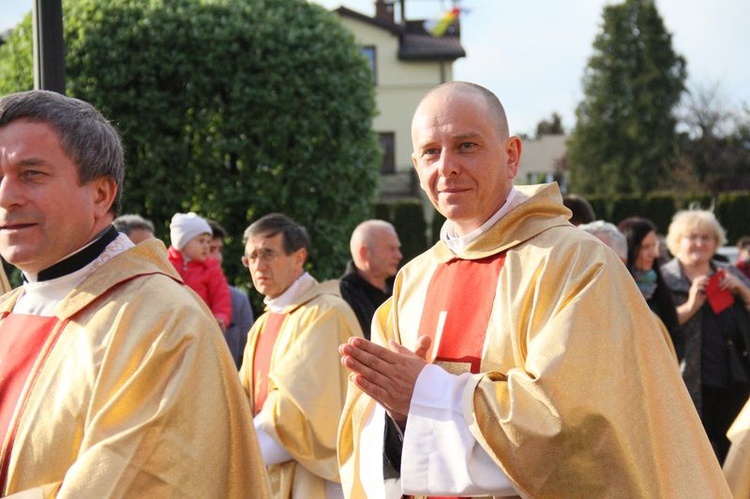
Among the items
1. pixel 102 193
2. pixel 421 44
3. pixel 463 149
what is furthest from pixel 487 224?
pixel 421 44

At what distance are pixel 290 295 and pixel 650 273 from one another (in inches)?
90.8

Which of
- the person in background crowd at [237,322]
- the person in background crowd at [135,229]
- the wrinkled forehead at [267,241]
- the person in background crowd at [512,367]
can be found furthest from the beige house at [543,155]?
the person in background crowd at [512,367]

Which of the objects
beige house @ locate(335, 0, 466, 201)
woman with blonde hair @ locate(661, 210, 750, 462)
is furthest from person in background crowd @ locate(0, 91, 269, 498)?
beige house @ locate(335, 0, 466, 201)

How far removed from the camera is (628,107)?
5856 centimetres

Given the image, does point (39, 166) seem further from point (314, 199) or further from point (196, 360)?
point (314, 199)

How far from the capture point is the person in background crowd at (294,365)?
5785 mm

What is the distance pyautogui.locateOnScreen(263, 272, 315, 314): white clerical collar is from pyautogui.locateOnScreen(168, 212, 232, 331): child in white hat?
1260 millimetres

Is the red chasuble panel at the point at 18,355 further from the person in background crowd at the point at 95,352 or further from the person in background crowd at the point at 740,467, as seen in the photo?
the person in background crowd at the point at 740,467

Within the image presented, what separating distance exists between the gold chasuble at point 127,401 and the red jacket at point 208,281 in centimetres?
455

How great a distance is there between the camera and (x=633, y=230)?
704 centimetres

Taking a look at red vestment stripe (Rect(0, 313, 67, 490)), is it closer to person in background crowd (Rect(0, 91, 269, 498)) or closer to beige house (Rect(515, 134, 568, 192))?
person in background crowd (Rect(0, 91, 269, 498))

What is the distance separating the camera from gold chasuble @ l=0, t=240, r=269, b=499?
2.74 meters

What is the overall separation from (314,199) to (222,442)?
9.98 metres

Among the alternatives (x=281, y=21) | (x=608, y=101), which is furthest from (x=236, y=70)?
(x=608, y=101)
